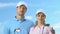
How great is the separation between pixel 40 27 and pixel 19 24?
0.67 ft

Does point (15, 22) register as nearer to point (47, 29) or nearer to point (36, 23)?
point (36, 23)

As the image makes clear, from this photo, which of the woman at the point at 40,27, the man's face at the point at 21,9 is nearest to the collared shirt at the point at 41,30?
the woman at the point at 40,27

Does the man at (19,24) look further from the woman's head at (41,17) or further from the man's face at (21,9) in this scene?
the woman's head at (41,17)

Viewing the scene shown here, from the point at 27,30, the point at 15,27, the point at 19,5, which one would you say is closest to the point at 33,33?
the point at 27,30

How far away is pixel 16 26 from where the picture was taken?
172 cm

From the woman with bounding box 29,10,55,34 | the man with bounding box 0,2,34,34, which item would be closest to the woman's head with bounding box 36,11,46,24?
the woman with bounding box 29,10,55,34

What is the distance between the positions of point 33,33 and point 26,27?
99 mm

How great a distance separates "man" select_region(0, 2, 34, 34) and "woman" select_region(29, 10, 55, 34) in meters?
0.07

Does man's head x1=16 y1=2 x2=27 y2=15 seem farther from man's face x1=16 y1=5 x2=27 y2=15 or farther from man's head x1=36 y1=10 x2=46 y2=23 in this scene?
man's head x1=36 y1=10 x2=46 y2=23

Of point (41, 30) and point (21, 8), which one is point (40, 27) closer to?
point (41, 30)

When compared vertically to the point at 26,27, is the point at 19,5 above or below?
above

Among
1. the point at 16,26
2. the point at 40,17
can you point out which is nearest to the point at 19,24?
the point at 16,26

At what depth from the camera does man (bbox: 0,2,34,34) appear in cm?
171

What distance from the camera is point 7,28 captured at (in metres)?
1.73
